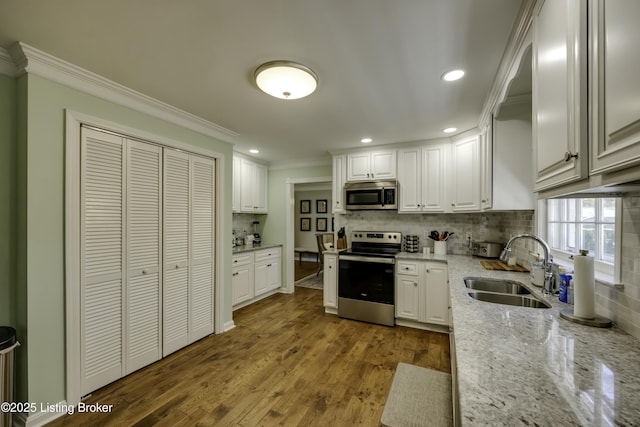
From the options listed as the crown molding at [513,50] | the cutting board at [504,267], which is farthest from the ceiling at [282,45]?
the cutting board at [504,267]

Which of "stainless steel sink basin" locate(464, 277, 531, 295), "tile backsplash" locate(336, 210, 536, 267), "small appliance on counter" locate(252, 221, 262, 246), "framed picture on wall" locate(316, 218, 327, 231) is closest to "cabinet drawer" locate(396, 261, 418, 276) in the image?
"tile backsplash" locate(336, 210, 536, 267)

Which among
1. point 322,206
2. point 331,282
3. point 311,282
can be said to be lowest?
point 311,282

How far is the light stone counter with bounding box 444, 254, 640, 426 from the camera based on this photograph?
0.66m

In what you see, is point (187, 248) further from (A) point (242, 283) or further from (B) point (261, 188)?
(B) point (261, 188)

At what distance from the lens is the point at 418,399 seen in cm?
193

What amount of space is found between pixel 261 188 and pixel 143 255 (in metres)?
2.70

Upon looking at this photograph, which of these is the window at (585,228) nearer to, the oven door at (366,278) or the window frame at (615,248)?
the window frame at (615,248)

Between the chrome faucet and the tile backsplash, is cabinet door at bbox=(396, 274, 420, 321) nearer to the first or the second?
the tile backsplash

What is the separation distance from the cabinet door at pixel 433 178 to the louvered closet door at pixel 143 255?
312cm

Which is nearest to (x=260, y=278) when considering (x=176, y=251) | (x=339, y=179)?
(x=176, y=251)

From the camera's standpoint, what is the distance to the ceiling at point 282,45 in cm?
134

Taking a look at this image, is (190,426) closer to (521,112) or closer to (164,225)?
(164,225)

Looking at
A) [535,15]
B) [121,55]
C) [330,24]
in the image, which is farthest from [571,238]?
[121,55]

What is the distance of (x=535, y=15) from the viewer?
121cm
